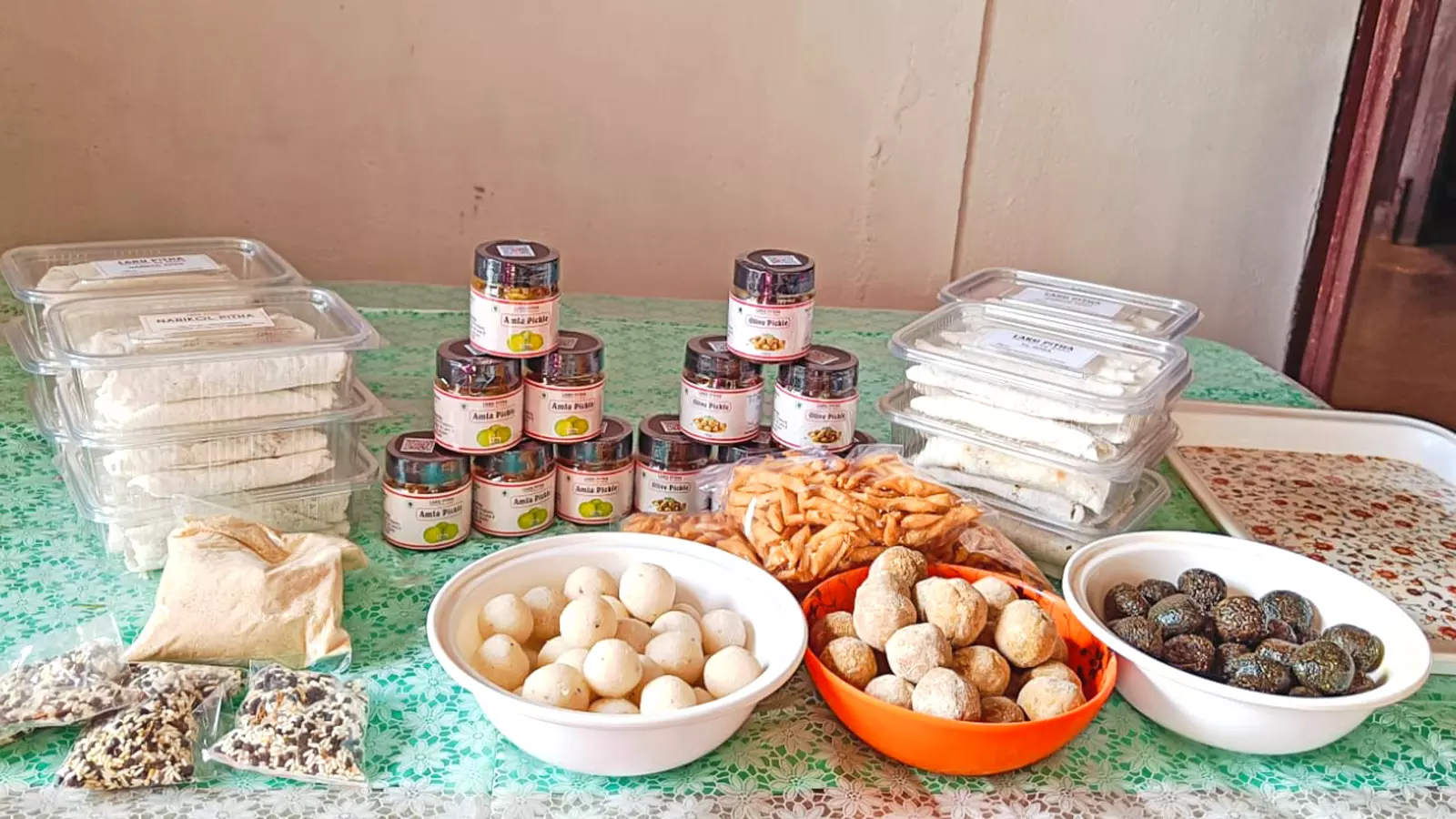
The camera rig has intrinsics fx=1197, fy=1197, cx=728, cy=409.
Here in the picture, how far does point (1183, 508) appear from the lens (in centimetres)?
136

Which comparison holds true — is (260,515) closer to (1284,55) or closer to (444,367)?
(444,367)

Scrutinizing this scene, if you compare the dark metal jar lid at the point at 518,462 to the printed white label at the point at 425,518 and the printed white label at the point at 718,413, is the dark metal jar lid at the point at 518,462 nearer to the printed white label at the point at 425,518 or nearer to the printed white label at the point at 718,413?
the printed white label at the point at 425,518

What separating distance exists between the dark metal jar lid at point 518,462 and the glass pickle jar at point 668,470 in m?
0.11

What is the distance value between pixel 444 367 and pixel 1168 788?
0.72 metres

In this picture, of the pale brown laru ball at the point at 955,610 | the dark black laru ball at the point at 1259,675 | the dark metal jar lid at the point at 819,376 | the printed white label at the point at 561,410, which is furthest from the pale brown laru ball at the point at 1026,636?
the printed white label at the point at 561,410

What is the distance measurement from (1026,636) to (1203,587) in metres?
0.20

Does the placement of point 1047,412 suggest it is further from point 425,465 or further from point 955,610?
point 425,465

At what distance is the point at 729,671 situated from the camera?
89 centimetres

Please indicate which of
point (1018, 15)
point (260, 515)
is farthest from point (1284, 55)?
point (260, 515)

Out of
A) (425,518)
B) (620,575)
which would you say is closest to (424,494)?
(425,518)

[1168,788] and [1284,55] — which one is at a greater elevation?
[1284,55]

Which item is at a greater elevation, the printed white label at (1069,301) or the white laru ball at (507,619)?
the printed white label at (1069,301)

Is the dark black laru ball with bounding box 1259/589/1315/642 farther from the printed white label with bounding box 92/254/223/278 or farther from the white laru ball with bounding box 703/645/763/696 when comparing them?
the printed white label with bounding box 92/254/223/278

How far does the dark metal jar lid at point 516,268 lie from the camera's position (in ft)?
3.65
